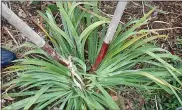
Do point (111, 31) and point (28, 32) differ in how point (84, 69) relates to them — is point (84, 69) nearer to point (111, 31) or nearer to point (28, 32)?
point (111, 31)

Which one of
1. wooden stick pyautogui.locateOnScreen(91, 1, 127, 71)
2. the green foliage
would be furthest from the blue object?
wooden stick pyautogui.locateOnScreen(91, 1, 127, 71)

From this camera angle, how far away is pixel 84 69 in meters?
2.51

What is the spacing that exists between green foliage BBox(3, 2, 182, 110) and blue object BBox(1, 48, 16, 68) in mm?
51

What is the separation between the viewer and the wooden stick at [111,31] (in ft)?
7.39

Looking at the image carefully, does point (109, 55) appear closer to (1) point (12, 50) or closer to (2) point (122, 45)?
(2) point (122, 45)

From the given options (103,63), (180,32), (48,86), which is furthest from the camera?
(180,32)

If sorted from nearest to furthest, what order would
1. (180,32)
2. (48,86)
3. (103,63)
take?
(48,86) → (103,63) → (180,32)

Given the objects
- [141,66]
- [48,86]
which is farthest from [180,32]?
[48,86]

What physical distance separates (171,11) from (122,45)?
0.76 metres

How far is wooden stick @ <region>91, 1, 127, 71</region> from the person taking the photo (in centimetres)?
225

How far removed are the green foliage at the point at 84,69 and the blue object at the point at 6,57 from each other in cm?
5

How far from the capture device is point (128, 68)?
266 cm

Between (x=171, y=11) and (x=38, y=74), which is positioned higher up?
(x=171, y=11)

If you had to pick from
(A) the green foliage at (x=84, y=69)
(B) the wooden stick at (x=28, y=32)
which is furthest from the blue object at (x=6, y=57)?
(B) the wooden stick at (x=28, y=32)
